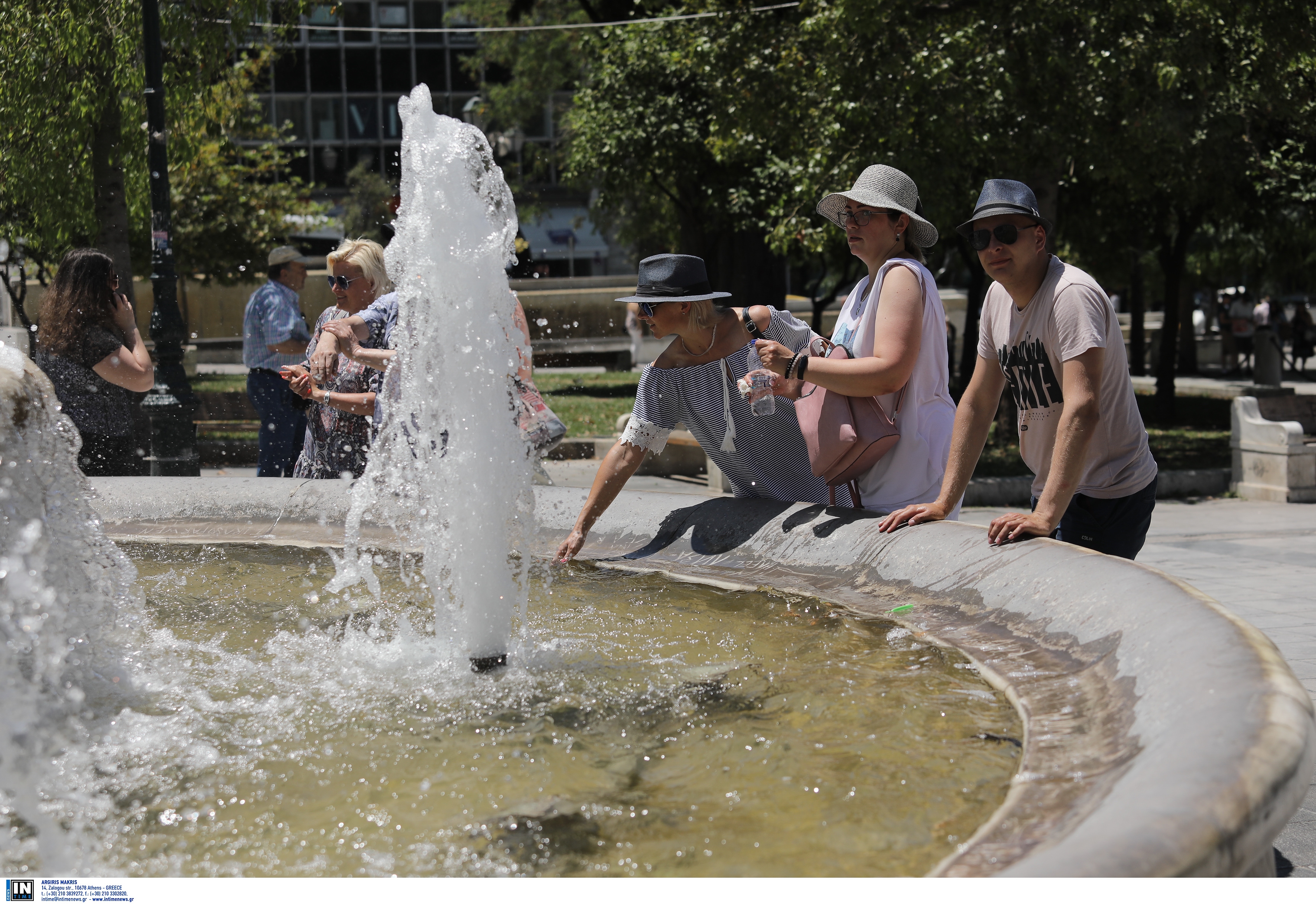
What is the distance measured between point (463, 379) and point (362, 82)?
49655 mm

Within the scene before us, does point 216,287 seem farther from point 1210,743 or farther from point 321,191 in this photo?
point 1210,743

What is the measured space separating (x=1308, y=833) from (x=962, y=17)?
377 inches

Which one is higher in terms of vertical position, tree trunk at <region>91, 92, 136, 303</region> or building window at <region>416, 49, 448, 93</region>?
building window at <region>416, 49, 448, 93</region>

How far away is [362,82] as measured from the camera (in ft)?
165

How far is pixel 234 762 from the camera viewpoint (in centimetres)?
280

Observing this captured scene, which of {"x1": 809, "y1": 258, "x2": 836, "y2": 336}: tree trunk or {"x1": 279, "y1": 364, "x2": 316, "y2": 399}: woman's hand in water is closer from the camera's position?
{"x1": 279, "y1": 364, "x2": 316, "y2": 399}: woman's hand in water

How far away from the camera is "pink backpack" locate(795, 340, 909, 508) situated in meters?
4.02

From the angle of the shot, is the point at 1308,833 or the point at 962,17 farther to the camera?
the point at 962,17

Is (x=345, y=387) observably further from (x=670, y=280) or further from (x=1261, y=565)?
(x=1261, y=565)

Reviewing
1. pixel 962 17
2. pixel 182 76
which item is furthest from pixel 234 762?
pixel 182 76

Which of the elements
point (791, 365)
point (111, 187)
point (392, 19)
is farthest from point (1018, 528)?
point (392, 19)

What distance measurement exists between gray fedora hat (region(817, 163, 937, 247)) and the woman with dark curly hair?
111 inches

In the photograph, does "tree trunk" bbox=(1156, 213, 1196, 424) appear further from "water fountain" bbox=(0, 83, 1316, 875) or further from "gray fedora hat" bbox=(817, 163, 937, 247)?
"water fountain" bbox=(0, 83, 1316, 875)

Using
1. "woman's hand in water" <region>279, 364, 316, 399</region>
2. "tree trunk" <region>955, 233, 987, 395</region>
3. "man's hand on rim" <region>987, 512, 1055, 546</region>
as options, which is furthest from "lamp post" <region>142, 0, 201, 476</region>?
"tree trunk" <region>955, 233, 987, 395</region>
